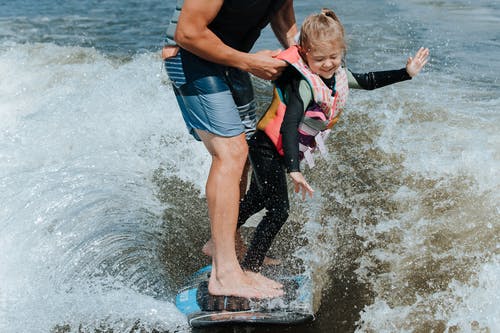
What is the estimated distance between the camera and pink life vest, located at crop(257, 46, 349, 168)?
3355 millimetres

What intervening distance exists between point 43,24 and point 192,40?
40.6 feet

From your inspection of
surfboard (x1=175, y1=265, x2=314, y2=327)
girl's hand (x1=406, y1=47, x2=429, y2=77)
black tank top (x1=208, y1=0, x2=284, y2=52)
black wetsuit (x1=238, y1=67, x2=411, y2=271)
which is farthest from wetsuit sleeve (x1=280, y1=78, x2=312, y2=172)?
surfboard (x1=175, y1=265, x2=314, y2=327)

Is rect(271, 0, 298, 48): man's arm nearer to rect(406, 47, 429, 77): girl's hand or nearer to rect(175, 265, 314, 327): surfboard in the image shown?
rect(406, 47, 429, 77): girl's hand

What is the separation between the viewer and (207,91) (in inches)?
131

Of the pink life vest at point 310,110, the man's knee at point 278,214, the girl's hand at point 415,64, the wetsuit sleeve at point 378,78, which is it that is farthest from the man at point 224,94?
the girl's hand at point 415,64

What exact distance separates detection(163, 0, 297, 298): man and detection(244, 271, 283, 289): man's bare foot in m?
0.04

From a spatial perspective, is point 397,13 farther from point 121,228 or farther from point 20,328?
point 20,328

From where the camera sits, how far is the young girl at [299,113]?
130 inches

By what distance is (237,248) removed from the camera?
400 centimetres

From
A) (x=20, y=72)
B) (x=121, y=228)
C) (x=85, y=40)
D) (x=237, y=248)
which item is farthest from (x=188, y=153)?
(x=85, y=40)

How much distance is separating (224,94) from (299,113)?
42 cm

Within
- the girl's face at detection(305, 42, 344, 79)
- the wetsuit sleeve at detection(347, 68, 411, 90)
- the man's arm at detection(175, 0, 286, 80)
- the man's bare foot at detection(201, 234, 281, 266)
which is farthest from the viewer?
the man's bare foot at detection(201, 234, 281, 266)

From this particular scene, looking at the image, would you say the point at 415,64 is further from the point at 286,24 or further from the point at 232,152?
the point at 232,152

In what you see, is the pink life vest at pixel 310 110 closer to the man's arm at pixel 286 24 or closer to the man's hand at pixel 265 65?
the man's hand at pixel 265 65
